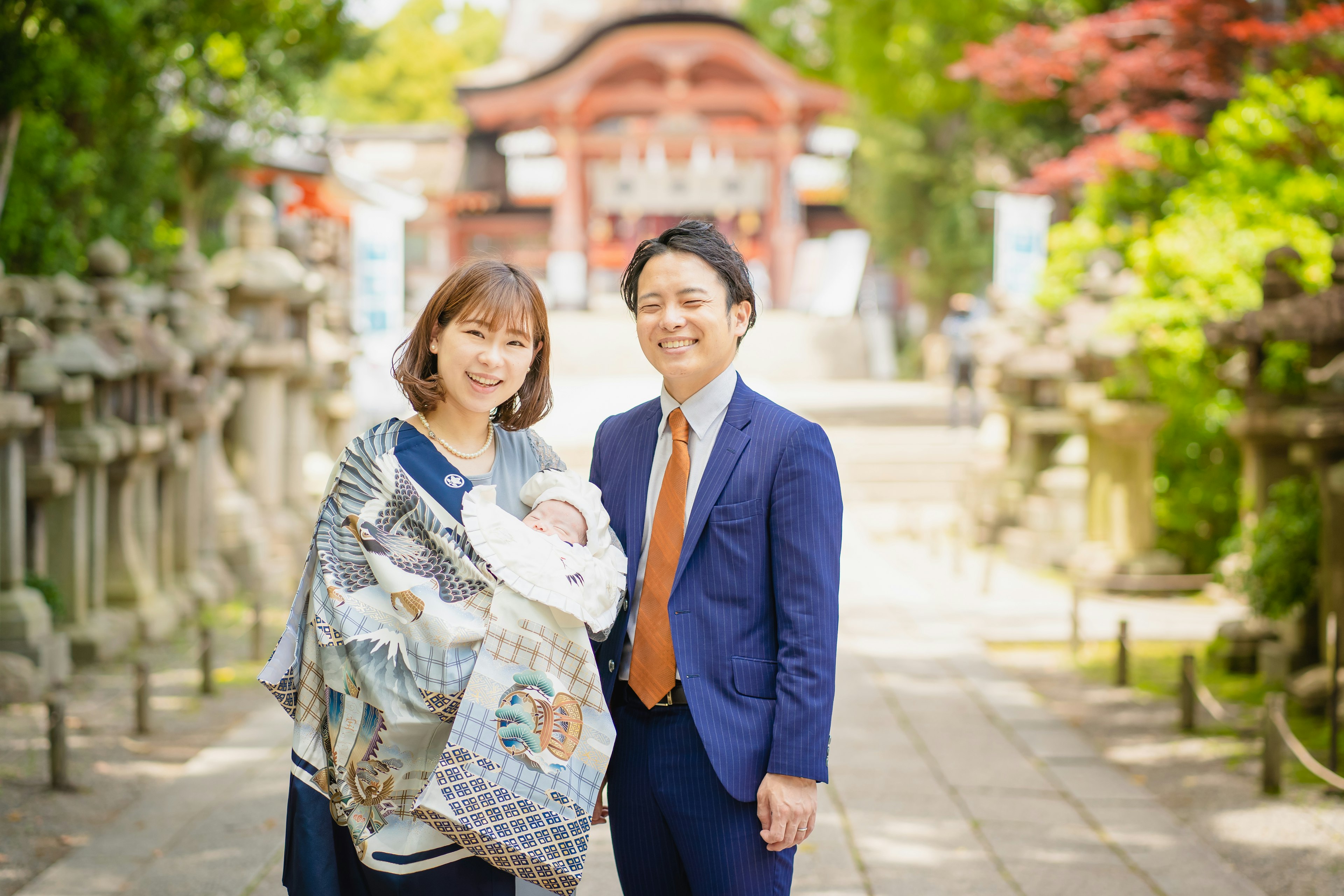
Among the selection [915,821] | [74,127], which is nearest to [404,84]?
[74,127]

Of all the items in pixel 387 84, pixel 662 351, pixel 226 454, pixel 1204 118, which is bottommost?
pixel 226 454

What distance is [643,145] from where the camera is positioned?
27938mm

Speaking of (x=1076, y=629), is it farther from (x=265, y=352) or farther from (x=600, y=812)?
(x=265, y=352)

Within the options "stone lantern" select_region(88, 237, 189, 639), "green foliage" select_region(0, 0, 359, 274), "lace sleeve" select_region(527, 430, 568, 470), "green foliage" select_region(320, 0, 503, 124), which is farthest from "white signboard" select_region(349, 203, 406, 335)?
"green foliage" select_region(320, 0, 503, 124)

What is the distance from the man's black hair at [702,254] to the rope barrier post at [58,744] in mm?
3042

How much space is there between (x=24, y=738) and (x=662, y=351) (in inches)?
152

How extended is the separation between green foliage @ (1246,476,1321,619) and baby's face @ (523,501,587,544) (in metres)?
4.53

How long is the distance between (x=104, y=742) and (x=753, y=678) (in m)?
3.78

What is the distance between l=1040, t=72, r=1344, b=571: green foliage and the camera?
22.9 ft

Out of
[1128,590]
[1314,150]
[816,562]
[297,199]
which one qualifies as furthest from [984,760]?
[297,199]

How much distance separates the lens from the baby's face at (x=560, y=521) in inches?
79.4

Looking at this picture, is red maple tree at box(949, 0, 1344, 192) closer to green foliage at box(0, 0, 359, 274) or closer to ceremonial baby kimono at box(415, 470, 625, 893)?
green foliage at box(0, 0, 359, 274)

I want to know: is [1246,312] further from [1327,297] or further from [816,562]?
[816,562]

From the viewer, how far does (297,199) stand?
1930 centimetres
